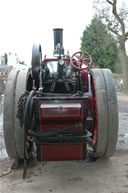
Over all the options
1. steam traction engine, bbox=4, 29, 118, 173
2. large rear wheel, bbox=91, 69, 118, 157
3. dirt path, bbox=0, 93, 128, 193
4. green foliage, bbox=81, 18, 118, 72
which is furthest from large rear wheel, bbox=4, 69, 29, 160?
green foliage, bbox=81, 18, 118, 72

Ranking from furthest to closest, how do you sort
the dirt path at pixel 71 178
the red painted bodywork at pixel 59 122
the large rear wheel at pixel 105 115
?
1. the large rear wheel at pixel 105 115
2. the dirt path at pixel 71 178
3. the red painted bodywork at pixel 59 122

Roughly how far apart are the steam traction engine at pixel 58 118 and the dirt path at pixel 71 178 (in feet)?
1.11

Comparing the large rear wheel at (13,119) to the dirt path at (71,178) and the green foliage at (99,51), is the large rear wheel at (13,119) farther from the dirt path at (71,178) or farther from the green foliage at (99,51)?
the green foliage at (99,51)

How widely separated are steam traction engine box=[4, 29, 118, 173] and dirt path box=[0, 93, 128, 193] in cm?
34

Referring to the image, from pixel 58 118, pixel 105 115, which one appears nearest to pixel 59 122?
pixel 58 118

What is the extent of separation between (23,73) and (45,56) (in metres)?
1.27

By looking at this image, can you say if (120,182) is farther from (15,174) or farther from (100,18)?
(100,18)

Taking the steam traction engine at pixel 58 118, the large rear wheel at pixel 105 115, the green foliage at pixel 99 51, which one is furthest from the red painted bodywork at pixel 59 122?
the green foliage at pixel 99 51

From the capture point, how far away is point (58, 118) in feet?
10.0

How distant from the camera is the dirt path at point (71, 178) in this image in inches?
131

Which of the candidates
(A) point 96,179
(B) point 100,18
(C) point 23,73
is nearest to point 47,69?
(C) point 23,73

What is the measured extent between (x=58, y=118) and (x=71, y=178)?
43.0 inches

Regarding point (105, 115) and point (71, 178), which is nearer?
point (105, 115)

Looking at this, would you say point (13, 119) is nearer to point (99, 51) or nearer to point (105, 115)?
point (105, 115)
